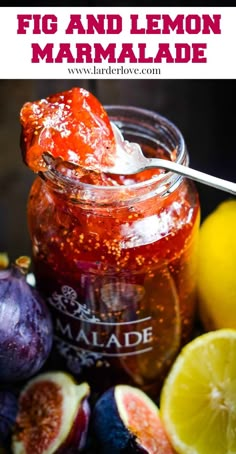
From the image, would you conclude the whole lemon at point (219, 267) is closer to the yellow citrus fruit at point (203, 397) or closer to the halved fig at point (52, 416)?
the yellow citrus fruit at point (203, 397)

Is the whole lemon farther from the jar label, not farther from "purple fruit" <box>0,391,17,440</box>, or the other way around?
"purple fruit" <box>0,391,17,440</box>

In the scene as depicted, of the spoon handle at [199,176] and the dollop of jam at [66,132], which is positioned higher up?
the dollop of jam at [66,132]

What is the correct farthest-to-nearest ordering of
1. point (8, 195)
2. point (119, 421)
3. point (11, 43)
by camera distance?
point (8, 195) → point (11, 43) → point (119, 421)

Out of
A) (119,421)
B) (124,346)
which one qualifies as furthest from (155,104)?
(119,421)

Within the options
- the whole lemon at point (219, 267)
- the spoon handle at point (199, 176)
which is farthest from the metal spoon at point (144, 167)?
the whole lemon at point (219, 267)

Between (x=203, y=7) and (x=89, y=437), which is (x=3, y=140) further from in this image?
(x=89, y=437)

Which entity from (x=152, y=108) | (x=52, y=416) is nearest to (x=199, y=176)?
(x=52, y=416)
